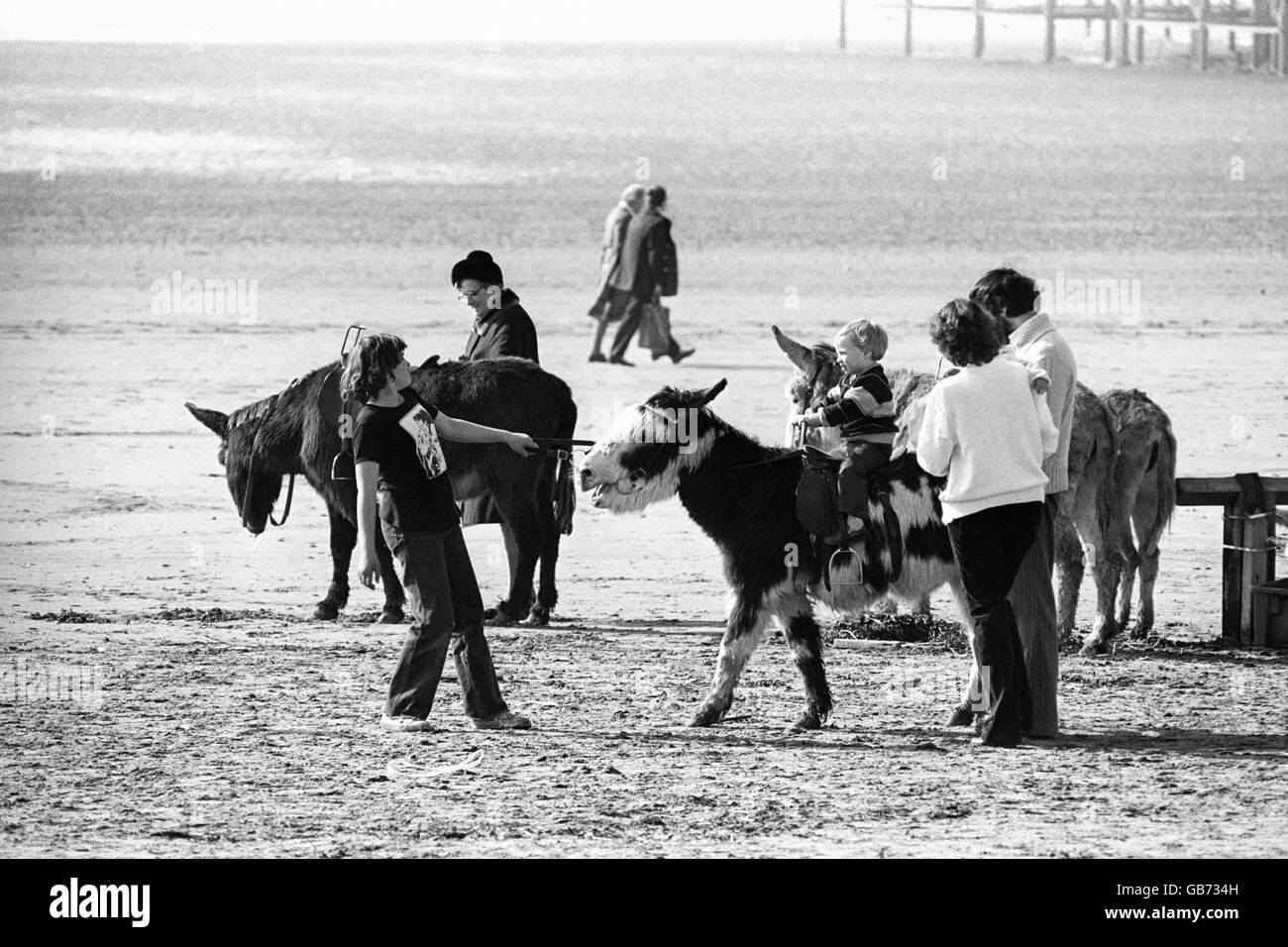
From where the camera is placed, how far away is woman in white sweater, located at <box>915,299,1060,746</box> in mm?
7473

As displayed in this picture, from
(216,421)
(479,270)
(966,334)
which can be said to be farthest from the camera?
(216,421)

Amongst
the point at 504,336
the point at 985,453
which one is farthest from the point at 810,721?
the point at 504,336

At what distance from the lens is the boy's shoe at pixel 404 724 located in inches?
328

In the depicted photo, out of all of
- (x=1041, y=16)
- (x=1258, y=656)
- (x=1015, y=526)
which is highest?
(x=1041, y=16)

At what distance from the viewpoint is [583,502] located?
13.5m

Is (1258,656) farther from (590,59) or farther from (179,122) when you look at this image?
(590,59)

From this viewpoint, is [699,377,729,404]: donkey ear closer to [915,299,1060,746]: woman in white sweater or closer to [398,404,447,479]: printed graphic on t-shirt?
[915,299,1060,746]: woman in white sweater

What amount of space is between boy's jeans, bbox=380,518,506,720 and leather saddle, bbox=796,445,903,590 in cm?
132

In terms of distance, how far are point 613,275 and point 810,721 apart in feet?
36.1

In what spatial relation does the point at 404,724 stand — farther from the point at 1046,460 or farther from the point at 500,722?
the point at 1046,460

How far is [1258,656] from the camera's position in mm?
9781

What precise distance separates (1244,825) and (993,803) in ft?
2.68
